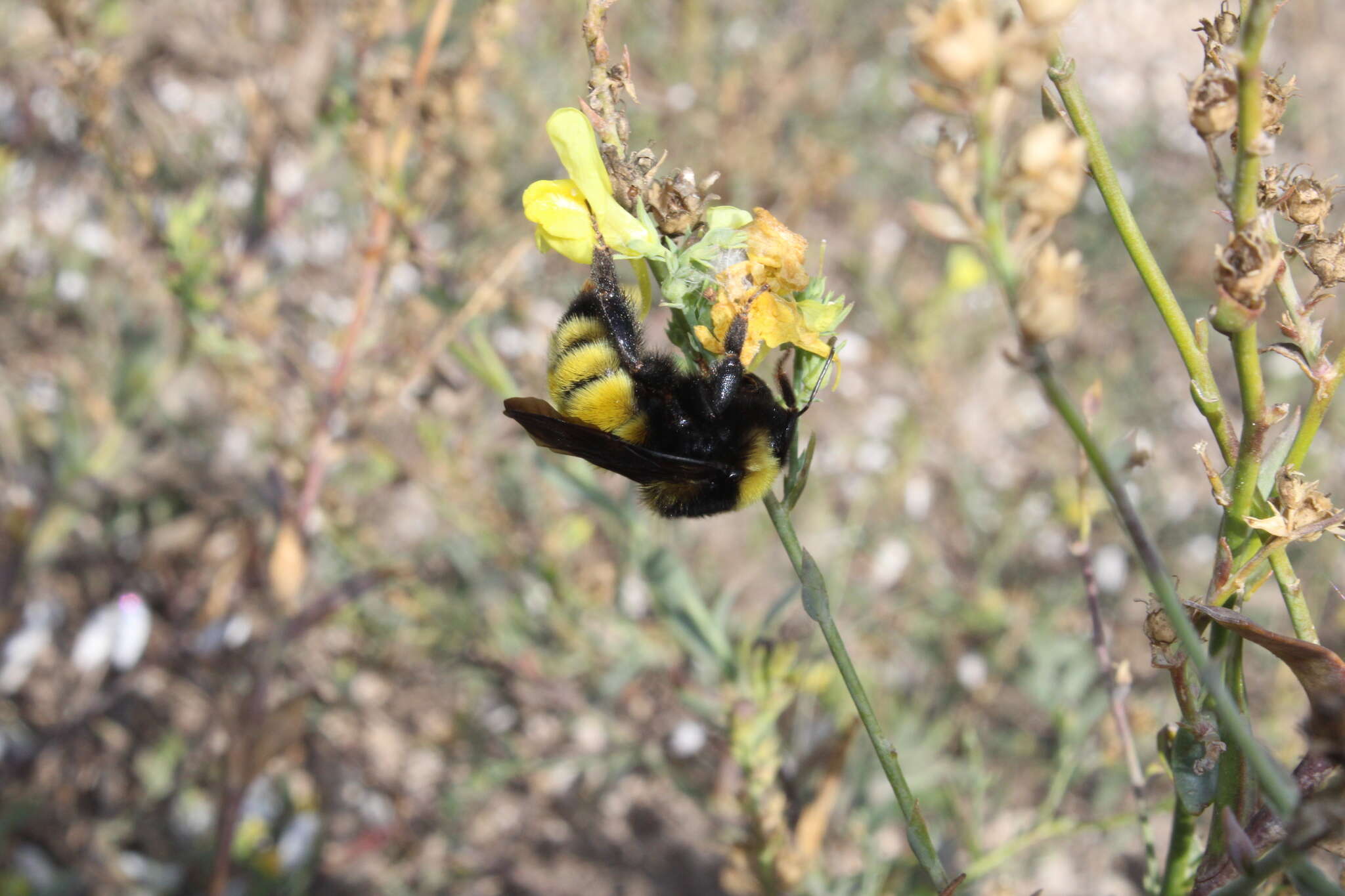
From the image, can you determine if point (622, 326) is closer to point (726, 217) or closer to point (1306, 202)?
point (726, 217)

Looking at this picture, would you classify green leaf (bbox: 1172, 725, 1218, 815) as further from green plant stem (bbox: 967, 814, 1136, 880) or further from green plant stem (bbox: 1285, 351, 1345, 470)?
green plant stem (bbox: 967, 814, 1136, 880)

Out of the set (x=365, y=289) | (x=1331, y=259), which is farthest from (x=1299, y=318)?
(x=365, y=289)

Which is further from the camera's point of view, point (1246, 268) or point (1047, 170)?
point (1246, 268)

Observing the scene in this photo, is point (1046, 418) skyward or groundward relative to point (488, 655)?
skyward

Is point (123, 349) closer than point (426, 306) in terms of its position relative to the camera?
No

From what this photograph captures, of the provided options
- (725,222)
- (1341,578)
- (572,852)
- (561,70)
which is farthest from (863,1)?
(725,222)

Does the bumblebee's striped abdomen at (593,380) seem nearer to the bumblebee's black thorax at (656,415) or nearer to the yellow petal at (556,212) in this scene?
the bumblebee's black thorax at (656,415)

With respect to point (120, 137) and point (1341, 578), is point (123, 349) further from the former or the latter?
point (1341, 578)
